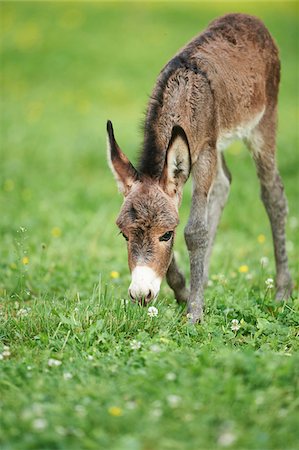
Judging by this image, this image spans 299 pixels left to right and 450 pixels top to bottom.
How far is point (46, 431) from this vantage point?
365 centimetres

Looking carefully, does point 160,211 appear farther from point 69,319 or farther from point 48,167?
point 48,167

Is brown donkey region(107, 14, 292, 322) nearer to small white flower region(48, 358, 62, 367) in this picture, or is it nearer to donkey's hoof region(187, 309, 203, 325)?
donkey's hoof region(187, 309, 203, 325)

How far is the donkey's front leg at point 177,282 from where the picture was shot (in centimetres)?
627

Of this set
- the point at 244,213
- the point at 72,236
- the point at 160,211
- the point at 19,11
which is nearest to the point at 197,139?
the point at 160,211

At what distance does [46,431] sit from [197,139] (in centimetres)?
305

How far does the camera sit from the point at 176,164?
221 inches

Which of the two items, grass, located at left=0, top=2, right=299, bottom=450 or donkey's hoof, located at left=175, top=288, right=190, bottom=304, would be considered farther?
donkey's hoof, located at left=175, top=288, right=190, bottom=304

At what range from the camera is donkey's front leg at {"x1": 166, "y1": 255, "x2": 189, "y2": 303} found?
627cm

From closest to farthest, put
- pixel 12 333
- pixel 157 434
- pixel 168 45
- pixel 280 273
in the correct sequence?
pixel 157 434 < pixel 12 333 < pixel 280 273 < pixel 168 45

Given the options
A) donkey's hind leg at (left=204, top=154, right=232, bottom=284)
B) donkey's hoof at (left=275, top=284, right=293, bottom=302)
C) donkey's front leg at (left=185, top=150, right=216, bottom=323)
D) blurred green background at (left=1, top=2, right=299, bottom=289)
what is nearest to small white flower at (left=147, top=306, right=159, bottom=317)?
donkey's front leg at (left=185, top=150, right=216, bottom=323)

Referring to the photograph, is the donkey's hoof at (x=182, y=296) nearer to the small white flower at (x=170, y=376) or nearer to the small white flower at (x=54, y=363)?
the small white flower at (x=54, y=363)

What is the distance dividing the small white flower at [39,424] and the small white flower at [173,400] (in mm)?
646

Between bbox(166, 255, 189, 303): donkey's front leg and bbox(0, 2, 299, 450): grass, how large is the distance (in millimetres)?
260

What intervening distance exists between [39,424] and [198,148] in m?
3.07
